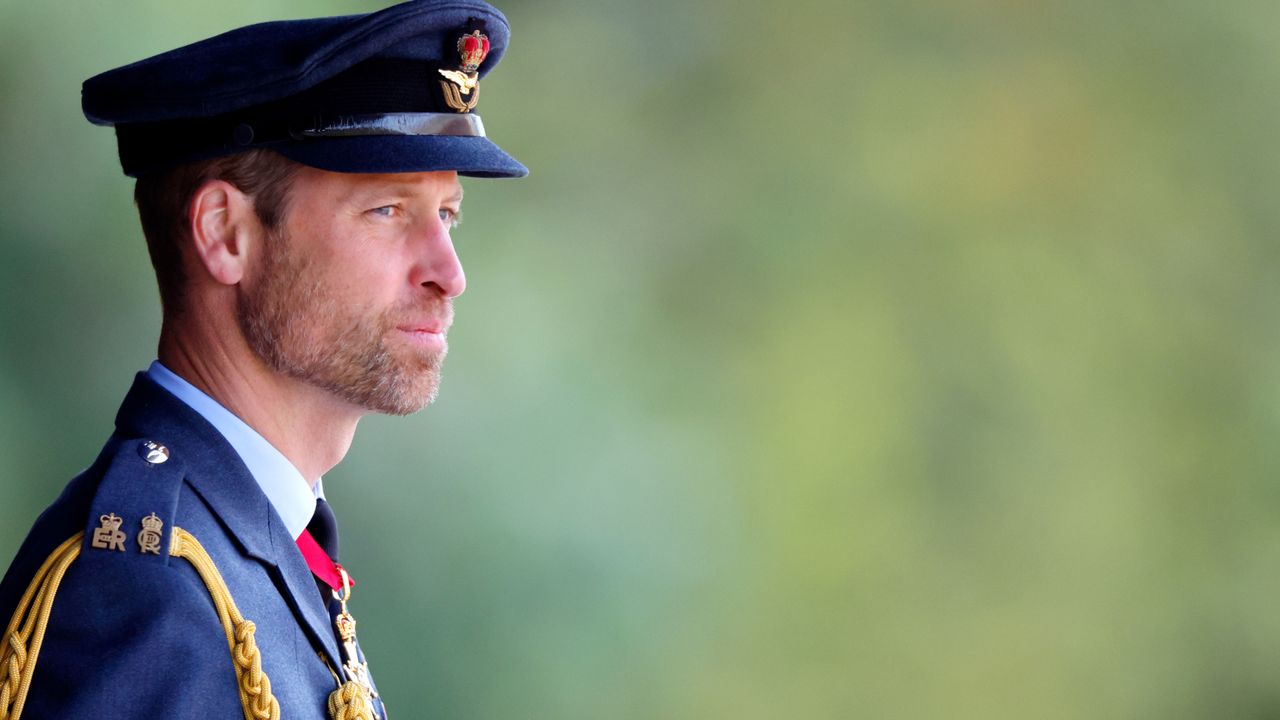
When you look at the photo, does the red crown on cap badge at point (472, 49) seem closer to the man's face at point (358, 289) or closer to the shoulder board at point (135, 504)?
the man's face at point (358, 289)

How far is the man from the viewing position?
3.53 ft

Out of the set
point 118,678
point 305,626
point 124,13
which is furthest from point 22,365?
point 118,678

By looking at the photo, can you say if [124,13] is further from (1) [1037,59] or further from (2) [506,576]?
(1) [1037,59]

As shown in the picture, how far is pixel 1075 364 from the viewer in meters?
2.60

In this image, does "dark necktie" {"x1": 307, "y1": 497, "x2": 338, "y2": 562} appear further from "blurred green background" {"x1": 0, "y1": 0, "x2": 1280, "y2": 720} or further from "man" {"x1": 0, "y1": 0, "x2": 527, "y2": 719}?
"blurred green background" {"x1": 0, "y1": 0, "x2": 1280, "y2": 720}

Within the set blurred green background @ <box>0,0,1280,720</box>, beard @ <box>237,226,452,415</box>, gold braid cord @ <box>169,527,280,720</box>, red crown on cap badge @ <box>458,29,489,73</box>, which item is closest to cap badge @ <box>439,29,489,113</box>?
red crown on cap badge @ <box>458,29,489,73</box>

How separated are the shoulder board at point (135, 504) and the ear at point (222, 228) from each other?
17cm

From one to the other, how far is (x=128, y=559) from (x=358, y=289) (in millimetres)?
321

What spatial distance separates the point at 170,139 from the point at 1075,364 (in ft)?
6.36

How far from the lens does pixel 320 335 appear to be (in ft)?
3.82

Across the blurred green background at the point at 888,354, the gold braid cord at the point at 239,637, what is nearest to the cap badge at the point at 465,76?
the gold braid cord at the point at 239,637

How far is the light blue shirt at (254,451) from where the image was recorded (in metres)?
1.15

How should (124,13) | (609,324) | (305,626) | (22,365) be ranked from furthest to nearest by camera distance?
(609,324)
(124,13)
(22,365)
(305,626)

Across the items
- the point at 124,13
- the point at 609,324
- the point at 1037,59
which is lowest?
the point at 609,324
